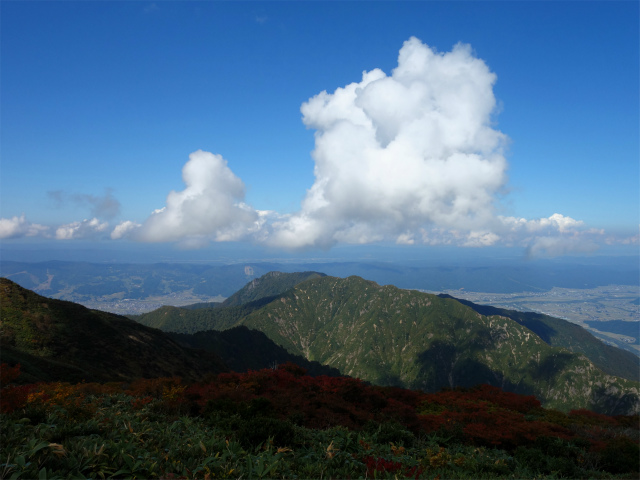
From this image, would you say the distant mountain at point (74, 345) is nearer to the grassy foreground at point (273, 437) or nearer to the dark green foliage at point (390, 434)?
the grassy foreground at point (273, 437)

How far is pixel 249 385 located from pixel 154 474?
1457cm

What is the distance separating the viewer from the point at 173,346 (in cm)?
8694

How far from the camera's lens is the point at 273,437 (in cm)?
1075

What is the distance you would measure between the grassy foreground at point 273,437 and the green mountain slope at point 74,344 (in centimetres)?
3071

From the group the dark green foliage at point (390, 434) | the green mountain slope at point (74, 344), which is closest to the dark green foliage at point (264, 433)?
the dark green foliage at point (390, 434)

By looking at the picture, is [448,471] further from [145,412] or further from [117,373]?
[117,373]

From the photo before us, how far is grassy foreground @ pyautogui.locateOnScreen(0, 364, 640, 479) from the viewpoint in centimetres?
788

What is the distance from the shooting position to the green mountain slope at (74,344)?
42031 mm

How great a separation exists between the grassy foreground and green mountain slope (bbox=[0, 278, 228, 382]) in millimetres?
30714

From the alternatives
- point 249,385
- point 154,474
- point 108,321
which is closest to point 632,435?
point 249,385

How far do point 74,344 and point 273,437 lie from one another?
6248 cm

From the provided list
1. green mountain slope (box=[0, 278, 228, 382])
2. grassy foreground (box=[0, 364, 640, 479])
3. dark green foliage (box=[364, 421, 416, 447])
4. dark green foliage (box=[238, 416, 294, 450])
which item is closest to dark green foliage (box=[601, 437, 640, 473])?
grassy foreground (box=[0, 364, 640, 479])

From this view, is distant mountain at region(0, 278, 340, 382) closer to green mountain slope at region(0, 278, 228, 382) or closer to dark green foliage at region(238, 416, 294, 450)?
green mountain slope at region(0, 278, 228, 382)

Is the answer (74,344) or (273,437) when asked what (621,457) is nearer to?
(273,437)
